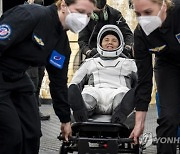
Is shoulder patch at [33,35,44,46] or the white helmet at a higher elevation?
shoulder patch at [33,35,44,46]

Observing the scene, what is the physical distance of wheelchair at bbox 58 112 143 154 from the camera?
4566mm

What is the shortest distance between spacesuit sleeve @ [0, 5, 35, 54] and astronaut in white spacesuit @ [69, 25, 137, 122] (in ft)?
4.49

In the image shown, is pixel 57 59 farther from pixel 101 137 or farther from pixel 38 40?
pixel 101 137

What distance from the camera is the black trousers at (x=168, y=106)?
426 cm

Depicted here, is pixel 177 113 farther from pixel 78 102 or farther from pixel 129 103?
pixel 78 102

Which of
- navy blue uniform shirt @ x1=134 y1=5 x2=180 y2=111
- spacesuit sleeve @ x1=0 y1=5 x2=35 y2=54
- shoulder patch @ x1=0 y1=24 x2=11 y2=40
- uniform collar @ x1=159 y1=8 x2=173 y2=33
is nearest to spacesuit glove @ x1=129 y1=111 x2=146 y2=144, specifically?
navy blue uniform shirt @ x1=134 y1=5 x2=180 y2=111

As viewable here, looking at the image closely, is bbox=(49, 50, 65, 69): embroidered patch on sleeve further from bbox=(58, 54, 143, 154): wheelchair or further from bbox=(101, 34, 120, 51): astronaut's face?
bbox=(101, 34, 120, 51): astronaut's face

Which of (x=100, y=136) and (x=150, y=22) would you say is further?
(x=100, y=136)

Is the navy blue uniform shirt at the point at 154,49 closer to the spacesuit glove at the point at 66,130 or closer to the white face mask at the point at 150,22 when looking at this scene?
the white face mask at the point at 150,22

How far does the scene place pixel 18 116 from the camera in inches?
157

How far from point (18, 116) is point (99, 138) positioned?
1.01 metres

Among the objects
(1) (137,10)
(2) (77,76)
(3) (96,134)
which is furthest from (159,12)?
(2) (77,76)

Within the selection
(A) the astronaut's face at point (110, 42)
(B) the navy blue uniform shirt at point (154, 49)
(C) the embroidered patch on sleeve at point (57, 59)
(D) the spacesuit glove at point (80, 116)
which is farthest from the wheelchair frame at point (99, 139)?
(A) the astronaut's face at point (110, 42)

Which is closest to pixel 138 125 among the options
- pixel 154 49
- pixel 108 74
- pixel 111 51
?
pixel 154 49
